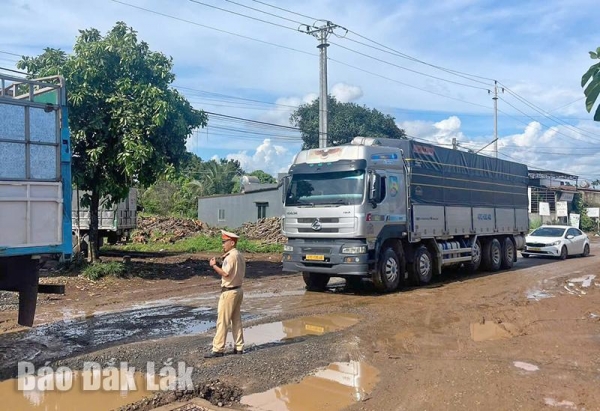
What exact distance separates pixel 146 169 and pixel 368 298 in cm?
673

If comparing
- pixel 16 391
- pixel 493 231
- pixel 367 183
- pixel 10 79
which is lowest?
pixel 16 391

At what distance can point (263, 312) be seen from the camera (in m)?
10.7

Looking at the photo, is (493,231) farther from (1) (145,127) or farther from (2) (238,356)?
(2) (238,356)

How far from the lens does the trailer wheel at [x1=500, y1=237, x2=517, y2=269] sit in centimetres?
1862

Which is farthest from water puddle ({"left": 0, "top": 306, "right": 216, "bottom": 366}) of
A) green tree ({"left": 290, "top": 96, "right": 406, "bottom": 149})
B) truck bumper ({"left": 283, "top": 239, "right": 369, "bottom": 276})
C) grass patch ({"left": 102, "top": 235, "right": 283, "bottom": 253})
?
green tree ({"left": 290, "top": 96, "right": 406, "bottom": 149})

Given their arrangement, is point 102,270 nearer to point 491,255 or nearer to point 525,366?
point 525,366

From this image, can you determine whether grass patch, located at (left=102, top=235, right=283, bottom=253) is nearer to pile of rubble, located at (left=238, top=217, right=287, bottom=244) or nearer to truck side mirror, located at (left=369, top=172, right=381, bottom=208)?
pile of rubble, located at (left=238, top=217, right=287, bottom=244)

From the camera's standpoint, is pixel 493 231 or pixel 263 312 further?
pixel 493 231

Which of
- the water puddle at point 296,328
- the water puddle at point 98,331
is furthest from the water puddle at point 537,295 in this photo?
the water puddle at point 98,331

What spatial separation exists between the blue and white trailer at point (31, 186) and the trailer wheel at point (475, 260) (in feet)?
41.1

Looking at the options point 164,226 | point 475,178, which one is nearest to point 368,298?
point 475,178

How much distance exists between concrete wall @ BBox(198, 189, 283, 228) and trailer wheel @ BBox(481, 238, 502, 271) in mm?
21937

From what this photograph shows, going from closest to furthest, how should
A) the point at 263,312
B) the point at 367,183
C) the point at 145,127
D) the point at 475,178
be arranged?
the point at 263,312 → the point at 367,183 → the point at 145,127 → the point at 475,178

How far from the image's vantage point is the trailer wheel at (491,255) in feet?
58.0
